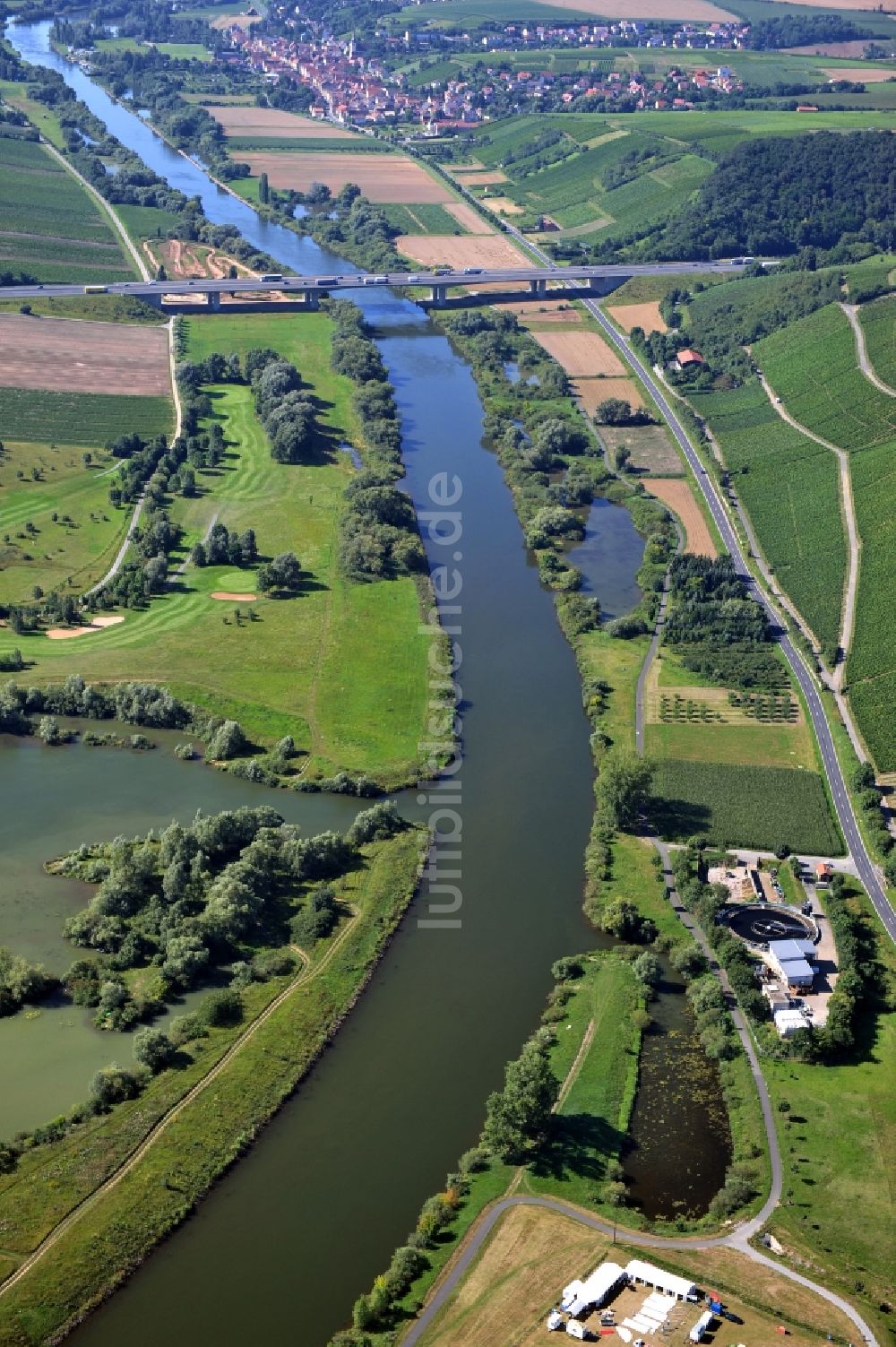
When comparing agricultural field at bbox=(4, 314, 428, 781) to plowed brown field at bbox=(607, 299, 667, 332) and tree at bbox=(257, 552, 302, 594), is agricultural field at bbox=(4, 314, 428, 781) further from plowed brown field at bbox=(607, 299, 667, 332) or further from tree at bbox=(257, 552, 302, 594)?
plowed brown field at bbox=(607, 299, 667, 332)

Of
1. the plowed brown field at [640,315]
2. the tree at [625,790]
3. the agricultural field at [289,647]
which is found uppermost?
the plowed brown field at [640,315]

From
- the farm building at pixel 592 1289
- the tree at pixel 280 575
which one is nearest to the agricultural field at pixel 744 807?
the farm building at pixel 592 1289

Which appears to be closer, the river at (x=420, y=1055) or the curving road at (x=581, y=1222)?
the curving road at (x=581, y=1222)

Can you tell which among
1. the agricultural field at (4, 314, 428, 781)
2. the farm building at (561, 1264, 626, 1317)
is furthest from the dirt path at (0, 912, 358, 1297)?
the farm building at (561, 1264, 626, 1317)

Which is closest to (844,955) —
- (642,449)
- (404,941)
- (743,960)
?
(743,960)

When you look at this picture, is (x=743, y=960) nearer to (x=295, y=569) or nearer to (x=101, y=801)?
(x=101, y=801)

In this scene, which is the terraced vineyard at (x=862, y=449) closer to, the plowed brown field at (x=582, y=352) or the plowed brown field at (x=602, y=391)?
the plowed brown field at (x=602, y=391)
